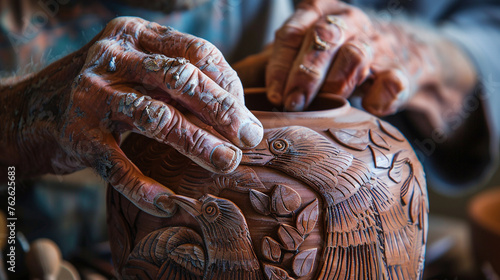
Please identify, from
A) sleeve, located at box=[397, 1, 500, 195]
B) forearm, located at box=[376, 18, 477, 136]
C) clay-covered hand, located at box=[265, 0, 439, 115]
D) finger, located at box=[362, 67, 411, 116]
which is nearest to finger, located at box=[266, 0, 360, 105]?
clay-covered hand, located at box=[265, 0, 439, 115]

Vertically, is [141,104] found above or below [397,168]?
above

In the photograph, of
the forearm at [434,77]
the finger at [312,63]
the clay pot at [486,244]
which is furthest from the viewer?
the clay pot at [486,244]

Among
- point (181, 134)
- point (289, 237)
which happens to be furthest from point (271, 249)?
point (181, 134)

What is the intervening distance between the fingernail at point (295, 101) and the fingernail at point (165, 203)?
254 mm

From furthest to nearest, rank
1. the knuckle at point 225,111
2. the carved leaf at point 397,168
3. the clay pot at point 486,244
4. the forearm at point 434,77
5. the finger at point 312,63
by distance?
the clay pot at point 486,244 → the forearm at point 434,77 → the finger at point 312,63 → the carved leaf at point 397,168 → the knuckle at point 225,111

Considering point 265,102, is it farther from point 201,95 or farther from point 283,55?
point 201,95

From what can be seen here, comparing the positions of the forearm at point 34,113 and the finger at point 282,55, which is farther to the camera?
the finger at point 282,55

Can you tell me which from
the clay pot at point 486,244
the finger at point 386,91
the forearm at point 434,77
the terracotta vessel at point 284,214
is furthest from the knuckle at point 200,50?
the clay pot at point 486,244

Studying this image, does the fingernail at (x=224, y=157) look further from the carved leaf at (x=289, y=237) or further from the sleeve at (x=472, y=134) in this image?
the sleeve at (x=472, y=134)

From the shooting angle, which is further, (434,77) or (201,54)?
(434,77)

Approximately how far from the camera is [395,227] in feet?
1.45

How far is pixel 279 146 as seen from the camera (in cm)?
42

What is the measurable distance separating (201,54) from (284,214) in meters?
0.17

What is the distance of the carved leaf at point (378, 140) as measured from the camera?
463 mm
